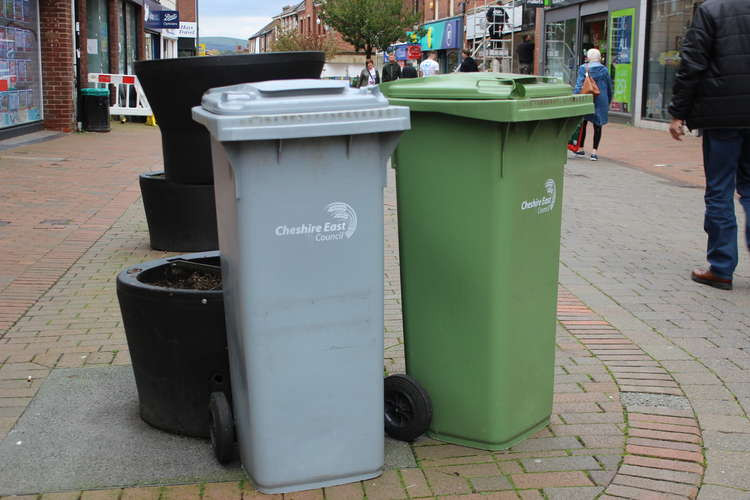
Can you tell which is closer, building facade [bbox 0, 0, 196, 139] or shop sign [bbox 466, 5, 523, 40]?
building facade [bbox 0, 0, 196, 139]

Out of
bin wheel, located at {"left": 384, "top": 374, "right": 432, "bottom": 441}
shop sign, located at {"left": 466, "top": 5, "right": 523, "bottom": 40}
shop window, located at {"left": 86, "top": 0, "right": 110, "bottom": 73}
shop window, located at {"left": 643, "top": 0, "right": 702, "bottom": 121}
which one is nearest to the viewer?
bin wheel, located at {"left": 384, "top": 374, "right": 432, "bottom": 441}

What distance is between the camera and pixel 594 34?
28375mm

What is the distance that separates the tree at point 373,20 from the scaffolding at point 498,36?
14136 mm

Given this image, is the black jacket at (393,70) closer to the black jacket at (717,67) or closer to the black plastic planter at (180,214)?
the black plastic planter at (180,214)

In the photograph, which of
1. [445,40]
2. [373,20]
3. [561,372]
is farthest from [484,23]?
[561,372]

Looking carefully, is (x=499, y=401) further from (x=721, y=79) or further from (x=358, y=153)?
(x=721, y=79)

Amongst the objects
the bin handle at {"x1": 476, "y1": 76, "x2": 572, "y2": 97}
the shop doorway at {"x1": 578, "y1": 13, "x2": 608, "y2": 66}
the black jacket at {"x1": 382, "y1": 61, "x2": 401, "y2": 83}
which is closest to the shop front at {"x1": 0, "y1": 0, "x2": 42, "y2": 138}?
the black jacket at {"x1": 382, "y1": 61, "x2": 401, "y2": 83}

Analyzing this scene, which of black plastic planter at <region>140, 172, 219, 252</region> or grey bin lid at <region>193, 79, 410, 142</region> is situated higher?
grey bin lid at <region>193, 79, 410, 142</region>

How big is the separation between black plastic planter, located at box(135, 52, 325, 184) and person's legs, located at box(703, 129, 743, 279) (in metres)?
2.65

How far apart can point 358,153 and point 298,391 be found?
818mm

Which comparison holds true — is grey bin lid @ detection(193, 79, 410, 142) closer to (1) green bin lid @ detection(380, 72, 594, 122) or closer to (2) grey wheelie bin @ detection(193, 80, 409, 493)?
(2) grey wheelie bin @ detection(193, 80, 409, 493)

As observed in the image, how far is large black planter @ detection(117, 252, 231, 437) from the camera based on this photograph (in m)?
3.42

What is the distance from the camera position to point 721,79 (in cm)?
589

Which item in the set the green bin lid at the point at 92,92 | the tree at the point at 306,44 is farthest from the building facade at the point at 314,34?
the green bin lid at the point at 92,92
